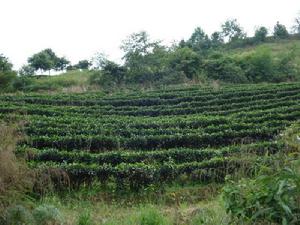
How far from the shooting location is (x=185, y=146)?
15484mm

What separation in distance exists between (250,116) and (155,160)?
879cm

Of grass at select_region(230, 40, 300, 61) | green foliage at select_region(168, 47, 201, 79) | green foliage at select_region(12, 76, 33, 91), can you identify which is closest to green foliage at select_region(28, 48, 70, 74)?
green foliage at select_region(12, 76, 33, 91)

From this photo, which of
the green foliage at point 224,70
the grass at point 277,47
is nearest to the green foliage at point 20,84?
the green foliage at point 224,70

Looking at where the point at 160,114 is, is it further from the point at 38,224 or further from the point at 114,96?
the point at 38,224

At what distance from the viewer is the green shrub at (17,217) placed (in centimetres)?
436

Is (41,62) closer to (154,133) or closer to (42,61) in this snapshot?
(42,61)

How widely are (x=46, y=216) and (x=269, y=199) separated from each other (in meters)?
2.60

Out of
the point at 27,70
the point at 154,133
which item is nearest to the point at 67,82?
the point at 27,70

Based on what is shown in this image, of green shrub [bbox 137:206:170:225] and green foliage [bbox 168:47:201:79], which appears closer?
green shrub [bbox 137:206:170:225]

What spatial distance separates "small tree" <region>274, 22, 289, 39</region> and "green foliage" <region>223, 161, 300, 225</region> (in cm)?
5567

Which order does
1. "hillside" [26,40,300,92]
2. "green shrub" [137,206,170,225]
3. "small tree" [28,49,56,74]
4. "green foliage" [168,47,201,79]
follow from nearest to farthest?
"green shrub" [137,206,170,225], "hillside" [26,40,300,92], "green foliage" [168,47,201,79], "small tree" [28,49,56,74]

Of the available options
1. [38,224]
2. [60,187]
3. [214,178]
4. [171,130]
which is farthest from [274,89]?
[38,224]

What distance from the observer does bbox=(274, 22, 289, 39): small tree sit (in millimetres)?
55719

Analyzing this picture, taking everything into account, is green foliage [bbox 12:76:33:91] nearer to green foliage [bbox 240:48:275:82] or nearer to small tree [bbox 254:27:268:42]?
green foliage [bbox 240:48:275:82]
